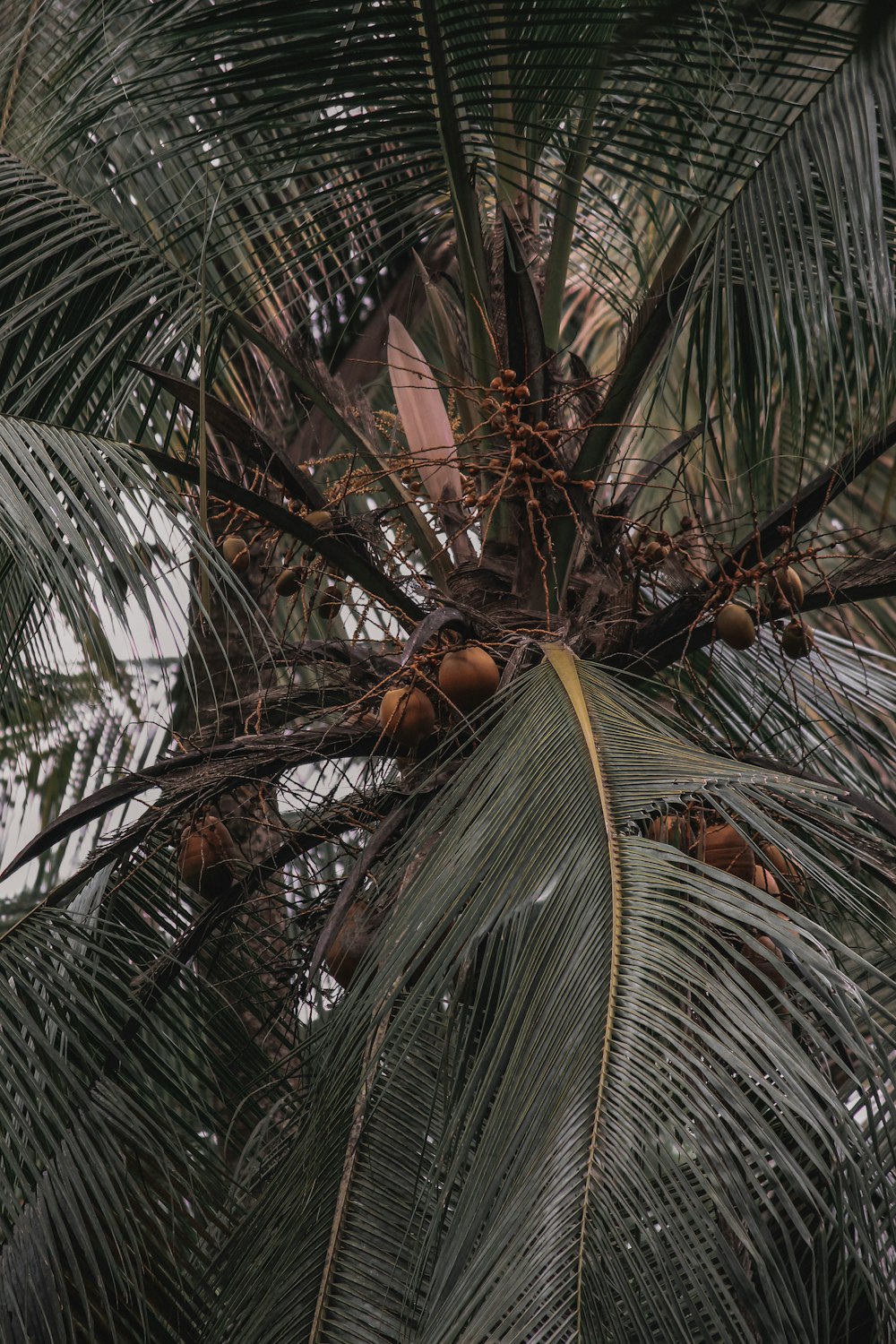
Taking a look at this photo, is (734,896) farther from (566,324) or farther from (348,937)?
(566,324)

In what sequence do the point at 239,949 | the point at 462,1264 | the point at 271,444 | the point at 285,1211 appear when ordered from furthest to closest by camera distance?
1. the point at 239,949
2. the point at 271,444
3. the point at 285,1211
4. the point at 462,1264

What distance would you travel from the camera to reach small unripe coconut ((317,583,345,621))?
2.47m

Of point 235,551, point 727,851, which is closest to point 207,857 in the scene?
point 235,551

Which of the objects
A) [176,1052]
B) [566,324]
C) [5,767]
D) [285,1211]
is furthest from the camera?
[566,324]

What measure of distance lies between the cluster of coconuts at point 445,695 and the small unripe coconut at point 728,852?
38 centimetres

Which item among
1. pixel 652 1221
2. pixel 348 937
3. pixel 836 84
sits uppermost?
pixel 836 84

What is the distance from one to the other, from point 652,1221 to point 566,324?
4393 mm

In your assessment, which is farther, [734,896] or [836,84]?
[836,84]

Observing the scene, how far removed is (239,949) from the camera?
2.71 m

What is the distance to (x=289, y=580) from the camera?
2.51 m

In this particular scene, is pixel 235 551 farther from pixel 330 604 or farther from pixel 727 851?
pixel 727 851

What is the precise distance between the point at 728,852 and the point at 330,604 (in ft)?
2.85

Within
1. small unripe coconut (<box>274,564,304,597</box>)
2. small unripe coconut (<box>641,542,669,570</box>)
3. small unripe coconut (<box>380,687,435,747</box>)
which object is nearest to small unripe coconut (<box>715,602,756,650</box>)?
small unripe coconut (<box>641,542,669,570</box>)

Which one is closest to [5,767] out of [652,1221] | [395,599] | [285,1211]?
[395,599]
